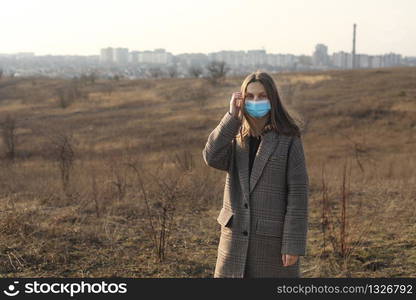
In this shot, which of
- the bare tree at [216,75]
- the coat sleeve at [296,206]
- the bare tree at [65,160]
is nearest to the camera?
the coat sleeve at [296,206]

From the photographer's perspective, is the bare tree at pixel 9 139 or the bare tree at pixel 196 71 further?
the bare tree at pixel 196 71

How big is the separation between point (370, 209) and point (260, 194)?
14.0ft

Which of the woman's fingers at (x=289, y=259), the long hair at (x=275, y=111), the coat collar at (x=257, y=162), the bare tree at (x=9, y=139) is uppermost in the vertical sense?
the long hair at (x=275, y=111)

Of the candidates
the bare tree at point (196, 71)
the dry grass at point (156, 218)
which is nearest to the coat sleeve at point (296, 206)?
the dry grass at point (156, 218)

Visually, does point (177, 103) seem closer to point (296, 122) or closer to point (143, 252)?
point (143, 252)

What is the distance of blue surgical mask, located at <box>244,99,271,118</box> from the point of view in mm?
2453

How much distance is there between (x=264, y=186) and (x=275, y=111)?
0.37m

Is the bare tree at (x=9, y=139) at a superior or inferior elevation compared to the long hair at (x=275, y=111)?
inferior

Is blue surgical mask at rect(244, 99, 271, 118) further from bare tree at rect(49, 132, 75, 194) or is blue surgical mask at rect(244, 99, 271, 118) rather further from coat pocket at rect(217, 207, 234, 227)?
bare tree at rect(49, 132, 75, 194)

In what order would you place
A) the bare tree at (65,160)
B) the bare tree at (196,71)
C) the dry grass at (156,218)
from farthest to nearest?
the bare tree at (196,71)
the bare tree at (65,160)
the dry grass at (156,218)

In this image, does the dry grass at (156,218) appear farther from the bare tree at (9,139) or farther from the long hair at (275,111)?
the bare tree at (9,139)

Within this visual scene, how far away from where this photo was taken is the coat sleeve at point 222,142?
246 centimetres

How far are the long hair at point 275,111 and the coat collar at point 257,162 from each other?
0.04m

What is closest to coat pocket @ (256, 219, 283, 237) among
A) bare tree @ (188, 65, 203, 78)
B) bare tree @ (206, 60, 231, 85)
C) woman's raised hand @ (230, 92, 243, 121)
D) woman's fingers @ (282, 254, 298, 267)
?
woman's fingers @ (282, 254, 298, 267)
